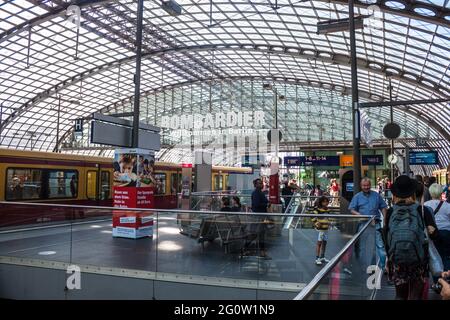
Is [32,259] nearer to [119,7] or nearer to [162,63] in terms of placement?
[119,7]

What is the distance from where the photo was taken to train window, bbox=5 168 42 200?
556 inches

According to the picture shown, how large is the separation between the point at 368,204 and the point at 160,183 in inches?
657

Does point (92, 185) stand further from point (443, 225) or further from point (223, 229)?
point (443, 225)

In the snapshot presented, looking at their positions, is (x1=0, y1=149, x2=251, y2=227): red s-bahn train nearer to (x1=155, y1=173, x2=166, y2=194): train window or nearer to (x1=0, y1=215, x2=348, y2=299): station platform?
(x1=155, y1=173, x2=166, y2=194): train window

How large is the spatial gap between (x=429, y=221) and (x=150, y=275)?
5521mm

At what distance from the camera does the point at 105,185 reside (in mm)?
18531

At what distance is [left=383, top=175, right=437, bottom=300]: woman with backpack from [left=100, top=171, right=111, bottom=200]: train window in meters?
16.1

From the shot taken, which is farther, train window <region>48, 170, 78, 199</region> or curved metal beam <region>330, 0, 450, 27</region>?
curved metal beam <region>330, 0, 450, 27</region>

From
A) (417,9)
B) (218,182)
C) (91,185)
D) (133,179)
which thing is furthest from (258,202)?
(417,9)

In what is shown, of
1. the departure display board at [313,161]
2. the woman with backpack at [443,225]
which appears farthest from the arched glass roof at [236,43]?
the woman with backpack at [443,225]

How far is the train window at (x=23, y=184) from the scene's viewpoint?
14.1 metres

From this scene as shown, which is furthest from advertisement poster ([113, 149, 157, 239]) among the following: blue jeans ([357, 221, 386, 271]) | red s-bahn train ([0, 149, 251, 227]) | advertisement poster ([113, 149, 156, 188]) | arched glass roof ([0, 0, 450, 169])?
arched glass roof ([0, 0, 450, 169])

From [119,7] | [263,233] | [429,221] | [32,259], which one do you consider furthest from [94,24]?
[429,221]

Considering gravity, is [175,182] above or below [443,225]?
above
